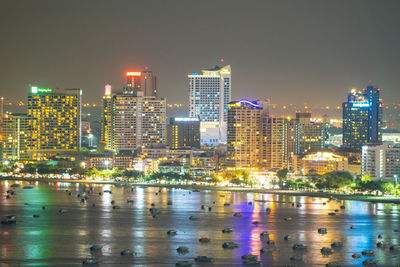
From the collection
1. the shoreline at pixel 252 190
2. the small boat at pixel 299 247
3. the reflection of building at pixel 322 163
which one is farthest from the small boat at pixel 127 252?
the reflection of building at pixel 322 163

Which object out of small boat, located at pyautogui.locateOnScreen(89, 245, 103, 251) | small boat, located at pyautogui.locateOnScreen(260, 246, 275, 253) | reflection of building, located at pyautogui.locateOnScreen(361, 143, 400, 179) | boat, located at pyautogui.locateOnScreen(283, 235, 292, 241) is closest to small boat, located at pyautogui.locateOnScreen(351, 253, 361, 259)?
small boat, located at pyautogui.locateOnScreen(260, 246, 275, 253)

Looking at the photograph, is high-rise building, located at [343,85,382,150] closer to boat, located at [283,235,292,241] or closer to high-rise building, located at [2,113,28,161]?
high-rise building, located at [2,113,28,161]

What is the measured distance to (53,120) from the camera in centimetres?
12675

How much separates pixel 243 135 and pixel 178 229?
5666 centimetres

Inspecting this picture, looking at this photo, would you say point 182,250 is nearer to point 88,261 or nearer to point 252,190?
point 88,261

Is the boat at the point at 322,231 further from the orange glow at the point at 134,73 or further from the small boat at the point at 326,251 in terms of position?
the orange glow at the point at 134,73

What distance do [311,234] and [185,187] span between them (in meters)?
44.4

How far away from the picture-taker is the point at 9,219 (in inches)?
2165

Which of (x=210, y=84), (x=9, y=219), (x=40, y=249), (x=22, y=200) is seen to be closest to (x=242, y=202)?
(x=22, y=200)

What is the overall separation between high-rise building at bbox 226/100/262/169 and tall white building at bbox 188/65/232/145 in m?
53.5

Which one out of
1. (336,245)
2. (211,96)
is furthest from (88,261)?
(211,96)

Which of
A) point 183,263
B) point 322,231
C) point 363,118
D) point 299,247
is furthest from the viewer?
point 363,118

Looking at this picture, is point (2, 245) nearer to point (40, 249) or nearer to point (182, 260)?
point (40, 249)

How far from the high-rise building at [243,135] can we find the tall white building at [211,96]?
Result: 175ft
